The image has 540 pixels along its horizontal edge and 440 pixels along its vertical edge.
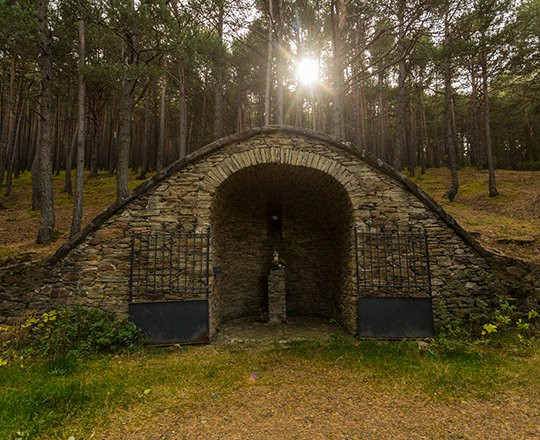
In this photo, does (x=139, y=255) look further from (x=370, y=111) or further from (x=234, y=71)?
(x=370, y=111)

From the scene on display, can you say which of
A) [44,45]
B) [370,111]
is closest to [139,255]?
[44,45]

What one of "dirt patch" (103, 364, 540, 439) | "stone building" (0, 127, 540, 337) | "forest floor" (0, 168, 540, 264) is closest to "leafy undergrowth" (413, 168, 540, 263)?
"forest floor" (0, 168, 540, 264)

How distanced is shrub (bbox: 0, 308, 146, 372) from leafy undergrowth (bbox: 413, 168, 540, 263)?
27.5ft

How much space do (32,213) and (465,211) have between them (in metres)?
19.8

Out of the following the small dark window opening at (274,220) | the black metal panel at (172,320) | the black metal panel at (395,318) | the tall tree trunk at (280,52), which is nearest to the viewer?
the black metal panel at (172,320)

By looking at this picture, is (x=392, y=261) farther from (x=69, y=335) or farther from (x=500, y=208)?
(x=500, y=208)

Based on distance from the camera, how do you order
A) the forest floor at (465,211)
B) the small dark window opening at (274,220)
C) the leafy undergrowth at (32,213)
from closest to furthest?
the forest floor at (465,211)
the leafy undergrowth at (32,213)
the small dark window opening at (274,220)

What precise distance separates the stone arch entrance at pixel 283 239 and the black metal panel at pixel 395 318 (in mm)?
911

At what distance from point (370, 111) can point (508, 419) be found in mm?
26162

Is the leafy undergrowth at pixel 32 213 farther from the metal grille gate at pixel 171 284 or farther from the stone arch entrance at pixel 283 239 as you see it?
the stone arch entrance at pixel 283 239

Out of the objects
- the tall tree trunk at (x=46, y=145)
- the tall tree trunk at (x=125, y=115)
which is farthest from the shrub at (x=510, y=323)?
the tall tree trunk at (x=46, y=145)

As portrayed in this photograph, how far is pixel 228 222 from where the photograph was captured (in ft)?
26.5

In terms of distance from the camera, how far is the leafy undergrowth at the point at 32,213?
875cm

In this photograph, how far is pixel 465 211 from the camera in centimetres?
1259
